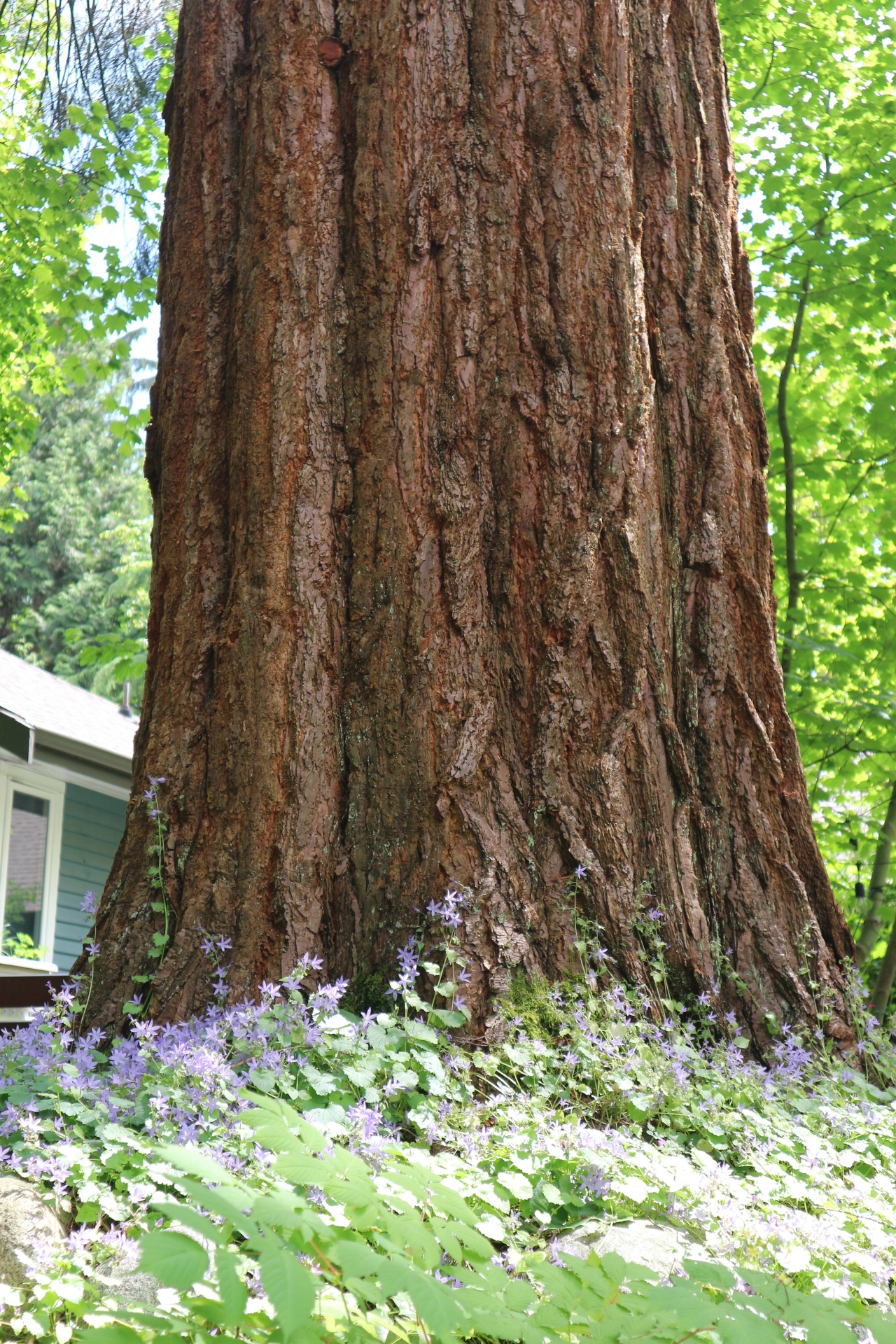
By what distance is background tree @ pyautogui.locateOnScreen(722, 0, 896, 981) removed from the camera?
22.4ft

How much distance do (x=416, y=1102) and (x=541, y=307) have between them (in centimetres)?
225

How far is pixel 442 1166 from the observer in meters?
2.06

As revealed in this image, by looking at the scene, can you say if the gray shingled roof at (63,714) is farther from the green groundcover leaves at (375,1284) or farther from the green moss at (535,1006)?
the green groundcover leaves at (375,1284)

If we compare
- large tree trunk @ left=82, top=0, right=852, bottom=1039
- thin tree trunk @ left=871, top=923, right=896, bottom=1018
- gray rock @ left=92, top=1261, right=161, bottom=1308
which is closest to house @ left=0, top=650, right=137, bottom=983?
→ large tree trunk @ left=82, top=0, right=852, bottom=1039

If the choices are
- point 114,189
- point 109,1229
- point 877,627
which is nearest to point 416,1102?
point 109,1229

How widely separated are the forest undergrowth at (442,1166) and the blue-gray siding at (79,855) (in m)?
9.96

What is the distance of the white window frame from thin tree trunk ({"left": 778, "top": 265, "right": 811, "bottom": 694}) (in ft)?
26.2

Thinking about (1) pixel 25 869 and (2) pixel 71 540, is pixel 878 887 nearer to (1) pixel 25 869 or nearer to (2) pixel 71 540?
(1) pixel 25 869

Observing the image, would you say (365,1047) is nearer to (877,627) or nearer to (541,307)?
(541,307)

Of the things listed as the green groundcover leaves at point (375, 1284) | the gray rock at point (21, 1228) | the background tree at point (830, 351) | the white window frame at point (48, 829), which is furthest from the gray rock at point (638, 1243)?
the white window frame at point (48, 829)

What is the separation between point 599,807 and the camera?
9.85ft

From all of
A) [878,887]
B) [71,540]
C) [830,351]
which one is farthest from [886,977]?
[71,540]

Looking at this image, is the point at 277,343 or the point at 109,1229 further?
the point at 277,343

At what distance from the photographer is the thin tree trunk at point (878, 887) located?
6660mm
